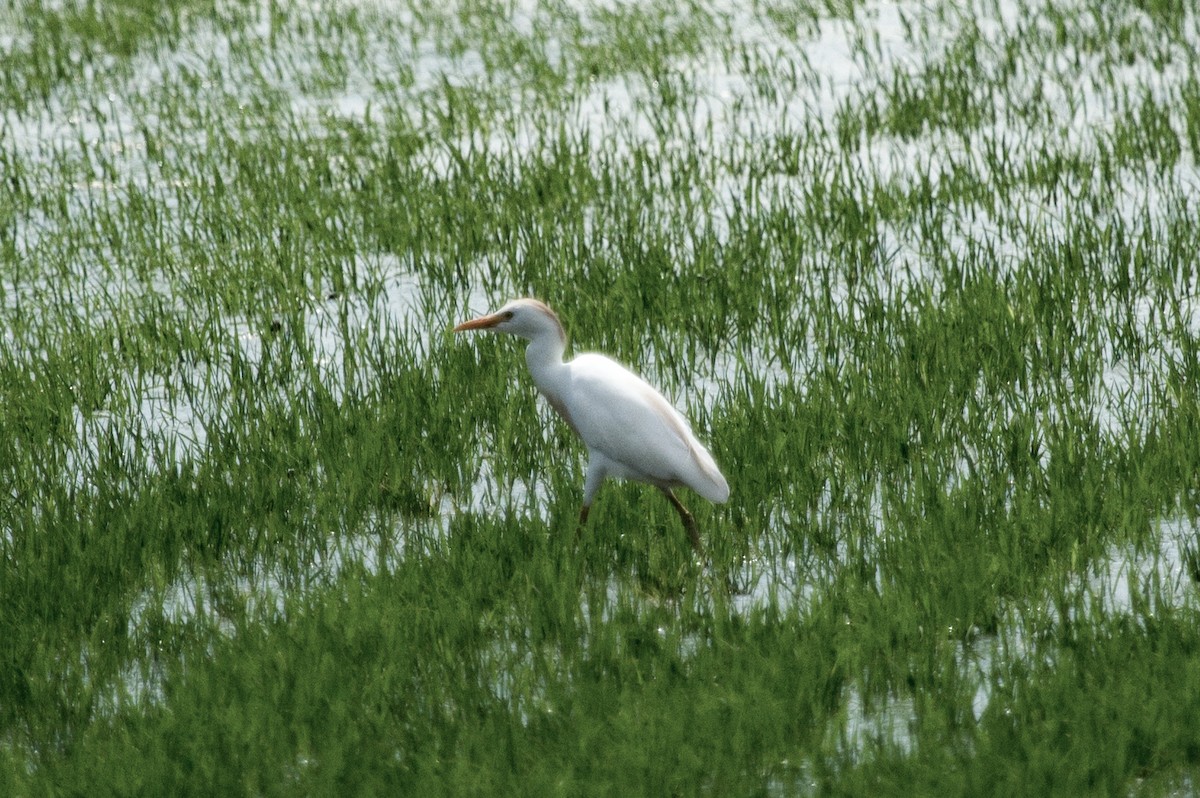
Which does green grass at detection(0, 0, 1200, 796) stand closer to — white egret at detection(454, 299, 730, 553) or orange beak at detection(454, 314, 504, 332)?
white egret at detection(454, 299, 730, 553)

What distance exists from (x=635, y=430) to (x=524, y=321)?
0.49 m

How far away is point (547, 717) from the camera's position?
3090 millimetres

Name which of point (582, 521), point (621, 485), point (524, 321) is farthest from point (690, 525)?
point (524, 321)

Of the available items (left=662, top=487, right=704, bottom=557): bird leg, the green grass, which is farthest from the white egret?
the green grass

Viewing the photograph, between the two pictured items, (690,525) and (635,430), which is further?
(690,525)

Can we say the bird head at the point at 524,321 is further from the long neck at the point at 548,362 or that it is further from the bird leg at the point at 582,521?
the bird leg at the point at 582,521

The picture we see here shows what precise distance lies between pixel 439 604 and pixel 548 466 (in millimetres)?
1171

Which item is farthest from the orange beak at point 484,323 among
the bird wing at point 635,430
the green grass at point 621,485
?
the green grass at point 621,485

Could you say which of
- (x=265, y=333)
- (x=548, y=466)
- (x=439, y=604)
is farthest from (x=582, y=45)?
(x=439, y=604)

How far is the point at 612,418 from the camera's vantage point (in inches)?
153

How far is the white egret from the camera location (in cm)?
383

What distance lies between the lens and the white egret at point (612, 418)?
383 cm

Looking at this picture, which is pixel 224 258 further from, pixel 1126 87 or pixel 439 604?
pixel 1126 87

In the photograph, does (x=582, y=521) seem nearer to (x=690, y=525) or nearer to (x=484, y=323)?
(x=690, y=525)
